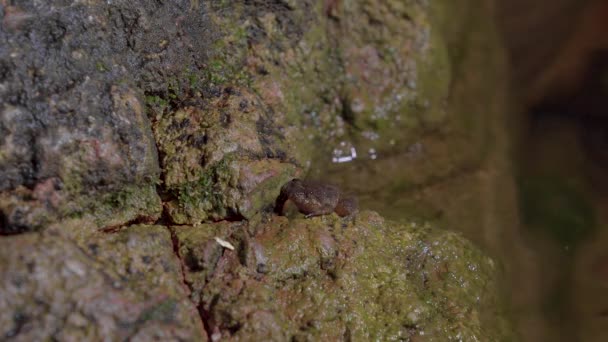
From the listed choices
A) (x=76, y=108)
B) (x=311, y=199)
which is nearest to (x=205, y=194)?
(x=311, y=199)

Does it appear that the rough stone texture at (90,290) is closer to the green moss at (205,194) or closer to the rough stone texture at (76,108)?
the rough stone texture at (76,108)

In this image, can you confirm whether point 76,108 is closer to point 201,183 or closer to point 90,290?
point 201,183

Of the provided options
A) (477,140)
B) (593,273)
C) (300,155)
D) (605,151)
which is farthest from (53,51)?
(605,151)

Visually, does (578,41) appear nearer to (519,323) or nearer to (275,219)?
(519,323)

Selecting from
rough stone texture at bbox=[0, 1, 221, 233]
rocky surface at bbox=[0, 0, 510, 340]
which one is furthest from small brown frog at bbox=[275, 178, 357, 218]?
rough stone texture at bbox=[0, 1, 221, 233]

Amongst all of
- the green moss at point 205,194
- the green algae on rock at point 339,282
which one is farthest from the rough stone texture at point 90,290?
the green moss at point 205,194

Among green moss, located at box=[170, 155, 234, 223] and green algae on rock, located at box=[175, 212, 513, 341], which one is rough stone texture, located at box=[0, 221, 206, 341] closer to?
green algae on rock, located at box=[175, 212, 513, 341]
